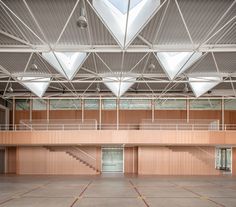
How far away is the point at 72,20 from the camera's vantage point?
53.7ft

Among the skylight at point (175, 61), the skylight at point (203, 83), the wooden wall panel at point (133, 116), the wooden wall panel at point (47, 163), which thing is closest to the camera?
the skylight at point (175, 61)

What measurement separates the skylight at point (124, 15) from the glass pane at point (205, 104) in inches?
855

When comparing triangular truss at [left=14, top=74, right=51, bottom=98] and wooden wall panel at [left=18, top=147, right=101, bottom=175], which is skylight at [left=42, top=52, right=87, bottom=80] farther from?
wooden wall panel at [left=18, top=147, right=101, bottom=175]

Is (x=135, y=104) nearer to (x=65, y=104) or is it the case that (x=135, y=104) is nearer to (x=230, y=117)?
(x=65, y=104)

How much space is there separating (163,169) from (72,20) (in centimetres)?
2197

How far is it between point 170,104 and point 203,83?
8424 mm

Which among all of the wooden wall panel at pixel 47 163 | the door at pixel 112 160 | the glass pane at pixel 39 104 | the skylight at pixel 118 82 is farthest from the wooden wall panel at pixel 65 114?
the skylight at pixel 118 82

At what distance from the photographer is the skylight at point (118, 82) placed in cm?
2667

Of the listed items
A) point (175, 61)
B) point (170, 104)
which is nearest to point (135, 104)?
point (170, 104)

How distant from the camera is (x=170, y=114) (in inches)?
1451

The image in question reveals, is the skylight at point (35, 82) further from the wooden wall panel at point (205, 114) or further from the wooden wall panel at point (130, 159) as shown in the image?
the wooden wall panel at point (205, 114)

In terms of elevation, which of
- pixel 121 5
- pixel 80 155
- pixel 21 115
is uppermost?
pixel 121 5

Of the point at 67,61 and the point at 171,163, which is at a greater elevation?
the point at 67,61

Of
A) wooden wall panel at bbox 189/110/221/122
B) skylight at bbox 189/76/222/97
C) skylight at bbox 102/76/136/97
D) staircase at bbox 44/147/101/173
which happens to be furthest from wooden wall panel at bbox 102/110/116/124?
skylight at bbox 189/76/222/97
